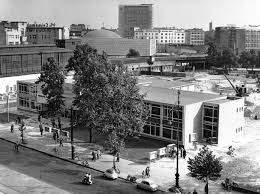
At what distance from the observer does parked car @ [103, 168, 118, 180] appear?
41341mm

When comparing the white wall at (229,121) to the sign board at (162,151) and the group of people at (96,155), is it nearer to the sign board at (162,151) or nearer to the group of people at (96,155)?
the sign board at (162,151)

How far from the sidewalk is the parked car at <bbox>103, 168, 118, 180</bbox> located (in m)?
1.04

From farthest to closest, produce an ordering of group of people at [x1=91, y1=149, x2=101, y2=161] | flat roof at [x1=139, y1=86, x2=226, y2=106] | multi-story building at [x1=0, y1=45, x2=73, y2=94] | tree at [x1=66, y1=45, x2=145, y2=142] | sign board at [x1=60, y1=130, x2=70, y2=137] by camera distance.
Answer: multi-story building at [x1=0, y1=45, x2=73, y2=94]
sign board at [x1=60, y1=130, x2=70, y2=137]
flat roof at [x1=139, y1=86, x2=226, y2=106]
group of people at [x1=91, y1=149, x2=101, y2=161]
tree at [x1=66, y1=45, x2=145, y2=142]

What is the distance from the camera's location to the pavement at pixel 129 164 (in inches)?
1599

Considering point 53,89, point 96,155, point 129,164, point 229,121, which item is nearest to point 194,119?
point 229,121

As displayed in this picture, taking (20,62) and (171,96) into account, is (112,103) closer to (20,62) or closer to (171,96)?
(171,96)

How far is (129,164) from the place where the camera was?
46281 mm

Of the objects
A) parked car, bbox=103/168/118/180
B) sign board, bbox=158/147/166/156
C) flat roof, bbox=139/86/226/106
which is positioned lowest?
parked car, bbox=103/168/118/180

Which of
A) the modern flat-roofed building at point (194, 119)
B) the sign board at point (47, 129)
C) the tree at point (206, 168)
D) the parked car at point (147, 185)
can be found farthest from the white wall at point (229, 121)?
the sign board at point (47, 129)

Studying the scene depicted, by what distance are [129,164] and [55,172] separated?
26.6 feet

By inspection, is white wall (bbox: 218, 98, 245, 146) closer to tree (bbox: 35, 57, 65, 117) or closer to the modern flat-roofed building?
the modern flat-roofed building

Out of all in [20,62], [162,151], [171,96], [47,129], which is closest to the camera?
[162,151]

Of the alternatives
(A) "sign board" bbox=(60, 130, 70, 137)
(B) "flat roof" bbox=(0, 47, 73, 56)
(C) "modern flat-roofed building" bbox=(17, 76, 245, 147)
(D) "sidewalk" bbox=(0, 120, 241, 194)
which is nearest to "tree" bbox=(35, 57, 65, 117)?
(A) "sign board" bbox=(60, 130, 70, 137)

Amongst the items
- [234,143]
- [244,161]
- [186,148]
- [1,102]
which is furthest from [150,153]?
[1,102]
